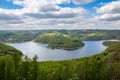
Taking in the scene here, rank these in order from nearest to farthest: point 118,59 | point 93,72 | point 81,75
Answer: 1. point 93,72
2. point 81,75
3. point 118,59

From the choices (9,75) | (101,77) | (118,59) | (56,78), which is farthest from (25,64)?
(118,59)

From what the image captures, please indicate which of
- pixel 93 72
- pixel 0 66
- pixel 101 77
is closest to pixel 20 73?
pixel 0 66

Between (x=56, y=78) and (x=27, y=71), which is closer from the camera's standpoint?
(x=27, y=71)

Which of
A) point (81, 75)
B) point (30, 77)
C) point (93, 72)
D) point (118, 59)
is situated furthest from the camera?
point (118, 59)

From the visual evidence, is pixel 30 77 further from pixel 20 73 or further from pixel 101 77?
pixel 101 77

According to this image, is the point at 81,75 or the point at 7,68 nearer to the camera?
the point at 7,68

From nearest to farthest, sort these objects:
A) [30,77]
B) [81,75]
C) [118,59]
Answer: [30,77] → [81,75] → [118,59]

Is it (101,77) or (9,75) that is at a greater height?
(9,75)

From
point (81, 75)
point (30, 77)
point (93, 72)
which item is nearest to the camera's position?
point (30, 77)

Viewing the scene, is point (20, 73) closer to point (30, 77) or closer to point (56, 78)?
point (30, 77)
